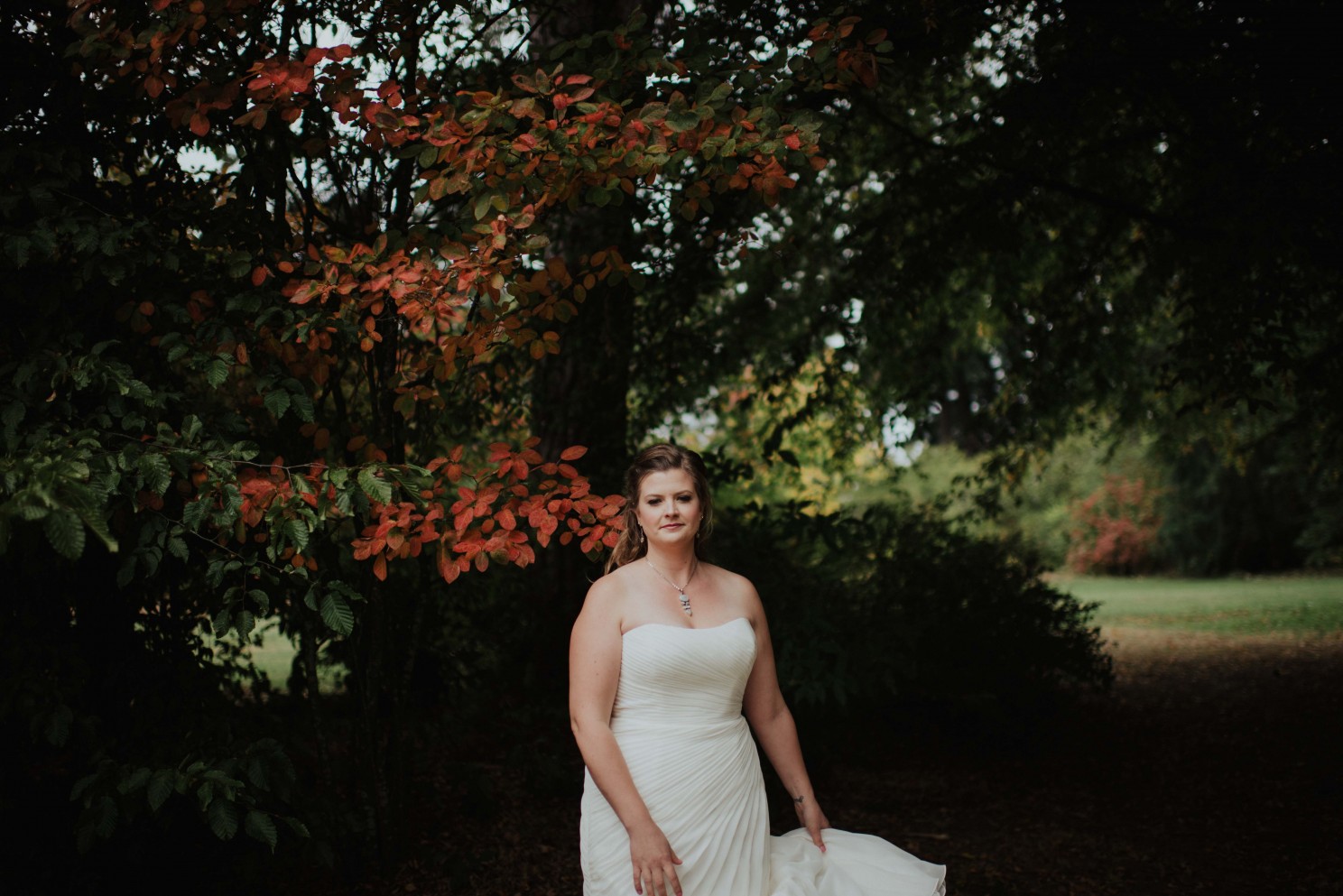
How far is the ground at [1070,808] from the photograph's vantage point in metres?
4.90

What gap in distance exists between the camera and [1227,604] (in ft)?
61.4

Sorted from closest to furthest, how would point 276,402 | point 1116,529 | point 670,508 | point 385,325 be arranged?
1. point 670,508
2. point 276,402
3. point 385,325
4. point 1116,529

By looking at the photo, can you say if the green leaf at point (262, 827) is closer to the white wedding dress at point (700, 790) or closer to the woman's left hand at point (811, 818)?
the white wedding dress at point (700, 790)

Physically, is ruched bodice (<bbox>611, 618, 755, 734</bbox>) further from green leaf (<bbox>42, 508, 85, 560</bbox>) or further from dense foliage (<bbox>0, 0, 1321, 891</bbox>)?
green leaf (<bbox>42, 508, 85, 560</bbox>)

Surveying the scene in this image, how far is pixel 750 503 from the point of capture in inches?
220

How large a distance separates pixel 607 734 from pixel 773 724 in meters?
0.61

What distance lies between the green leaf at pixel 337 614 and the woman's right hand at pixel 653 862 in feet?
3.92

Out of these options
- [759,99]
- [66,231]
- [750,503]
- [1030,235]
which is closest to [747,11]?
[759,99]

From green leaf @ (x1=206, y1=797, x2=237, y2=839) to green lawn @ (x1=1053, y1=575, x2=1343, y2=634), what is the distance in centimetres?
1042

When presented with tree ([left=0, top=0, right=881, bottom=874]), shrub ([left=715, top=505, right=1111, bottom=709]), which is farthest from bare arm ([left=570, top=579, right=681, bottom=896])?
shrub ([left=715, top=505, right=1111, bottom=709])

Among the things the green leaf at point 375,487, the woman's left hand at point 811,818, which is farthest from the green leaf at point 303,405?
the woman's left hand at point 811,818

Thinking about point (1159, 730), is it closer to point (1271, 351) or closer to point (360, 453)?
point (1271, 351)

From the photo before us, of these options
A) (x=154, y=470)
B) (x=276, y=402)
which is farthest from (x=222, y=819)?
(x=276, y=402)

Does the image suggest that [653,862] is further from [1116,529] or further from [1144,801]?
[1116,529]
